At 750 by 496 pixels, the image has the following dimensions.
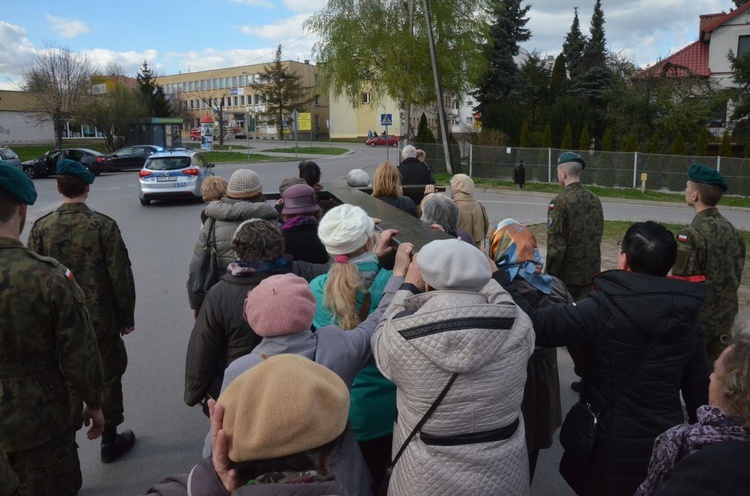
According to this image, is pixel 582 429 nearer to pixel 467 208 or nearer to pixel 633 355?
pixel 633 355

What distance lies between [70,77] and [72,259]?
44.6 m

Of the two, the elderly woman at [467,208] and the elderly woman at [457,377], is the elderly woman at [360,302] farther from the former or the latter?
the elderly woman at [467,208]

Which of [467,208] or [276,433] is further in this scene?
[467,208]

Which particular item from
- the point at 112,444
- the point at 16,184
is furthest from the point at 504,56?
the point at 16,184

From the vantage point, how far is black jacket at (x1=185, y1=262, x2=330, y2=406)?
326 centimetres

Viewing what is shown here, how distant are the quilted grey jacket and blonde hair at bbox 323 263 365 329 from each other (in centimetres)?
58

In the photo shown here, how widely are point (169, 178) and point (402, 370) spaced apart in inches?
692

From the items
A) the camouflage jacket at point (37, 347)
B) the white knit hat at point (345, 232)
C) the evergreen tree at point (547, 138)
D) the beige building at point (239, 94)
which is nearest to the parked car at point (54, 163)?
the evergreen tree at point (547, 138)

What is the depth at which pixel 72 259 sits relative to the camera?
417 centimetres

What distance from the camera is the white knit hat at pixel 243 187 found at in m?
5.13

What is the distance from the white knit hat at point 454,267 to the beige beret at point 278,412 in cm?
82

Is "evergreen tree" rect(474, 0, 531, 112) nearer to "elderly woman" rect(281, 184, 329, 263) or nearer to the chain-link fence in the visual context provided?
the chain-link fence

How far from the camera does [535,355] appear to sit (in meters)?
3.15

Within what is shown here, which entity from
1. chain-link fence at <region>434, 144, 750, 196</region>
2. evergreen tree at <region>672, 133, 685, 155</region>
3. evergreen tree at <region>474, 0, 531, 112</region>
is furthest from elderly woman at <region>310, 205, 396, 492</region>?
evergreen tree at <region>474, 0, 531, 112</region>
